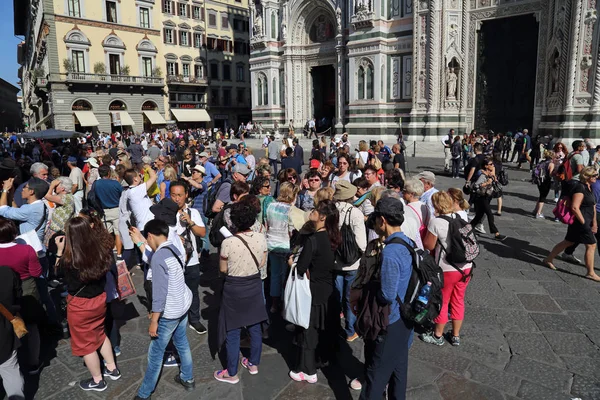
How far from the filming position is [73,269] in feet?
11.6

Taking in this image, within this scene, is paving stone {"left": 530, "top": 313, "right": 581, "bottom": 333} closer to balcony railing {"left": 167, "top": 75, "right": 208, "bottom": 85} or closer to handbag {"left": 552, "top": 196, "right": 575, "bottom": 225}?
handbag {"left": 552, "top": 196, "right": 575, "bottom": 225}

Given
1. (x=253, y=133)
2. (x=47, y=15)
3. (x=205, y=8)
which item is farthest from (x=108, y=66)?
(x=253, y=133)

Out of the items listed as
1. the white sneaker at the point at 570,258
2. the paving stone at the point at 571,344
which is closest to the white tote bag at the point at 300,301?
the paving stone at the point at 571,344

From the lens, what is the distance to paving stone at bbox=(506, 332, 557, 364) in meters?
4.32

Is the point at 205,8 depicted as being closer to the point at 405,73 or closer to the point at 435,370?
the point at 405,73

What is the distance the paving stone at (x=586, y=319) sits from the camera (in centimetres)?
485

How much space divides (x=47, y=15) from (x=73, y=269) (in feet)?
126

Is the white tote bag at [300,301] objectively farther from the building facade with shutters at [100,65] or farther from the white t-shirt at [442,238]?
the building facade with shutters at [100,65]

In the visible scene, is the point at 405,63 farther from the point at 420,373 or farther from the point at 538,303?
the point at 420,373

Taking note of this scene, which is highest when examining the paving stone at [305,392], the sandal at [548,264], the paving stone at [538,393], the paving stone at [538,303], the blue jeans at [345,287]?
the blue jeans at [345,287]

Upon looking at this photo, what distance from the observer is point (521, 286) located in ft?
19.8

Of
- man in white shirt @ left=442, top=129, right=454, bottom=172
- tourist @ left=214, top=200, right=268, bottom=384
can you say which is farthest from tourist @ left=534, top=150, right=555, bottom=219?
tourist @ left=214, top=200, right=268, bottom=384

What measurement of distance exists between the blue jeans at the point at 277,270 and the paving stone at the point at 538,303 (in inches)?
120

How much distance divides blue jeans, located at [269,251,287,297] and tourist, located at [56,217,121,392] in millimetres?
1738
